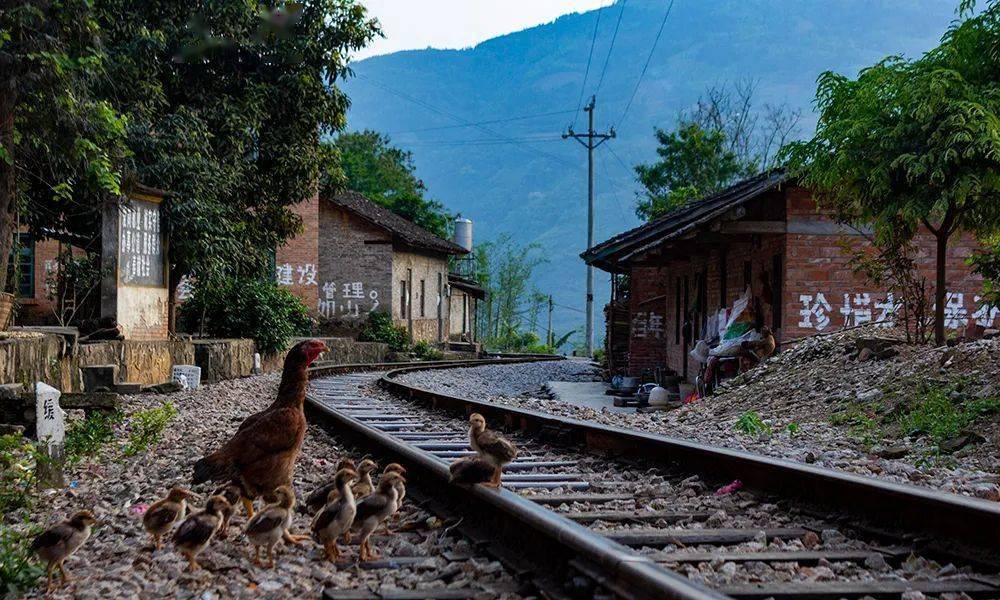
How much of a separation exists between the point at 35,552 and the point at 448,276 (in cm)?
4463

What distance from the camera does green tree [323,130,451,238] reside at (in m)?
52.8

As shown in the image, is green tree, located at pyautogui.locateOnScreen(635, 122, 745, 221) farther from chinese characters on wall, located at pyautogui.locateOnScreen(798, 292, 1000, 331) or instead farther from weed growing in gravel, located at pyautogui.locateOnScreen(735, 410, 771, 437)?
weed growing in gravel, located at pyautogui.locateOnScreen(735, 410, 771, 437)

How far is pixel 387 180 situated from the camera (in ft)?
200

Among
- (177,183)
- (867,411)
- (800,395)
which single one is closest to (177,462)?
(867,411)

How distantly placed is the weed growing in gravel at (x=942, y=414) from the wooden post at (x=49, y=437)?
654cm

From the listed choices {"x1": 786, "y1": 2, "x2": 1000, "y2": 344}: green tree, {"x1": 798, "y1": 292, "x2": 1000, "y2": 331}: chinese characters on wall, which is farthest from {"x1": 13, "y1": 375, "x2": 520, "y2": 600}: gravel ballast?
{"x1": 798, "y1": 292, "x2": 1000, "y2": 331}: chinese characters on wall

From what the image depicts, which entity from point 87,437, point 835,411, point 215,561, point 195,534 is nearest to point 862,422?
point 835,411

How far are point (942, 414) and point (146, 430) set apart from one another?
6794 millimetres

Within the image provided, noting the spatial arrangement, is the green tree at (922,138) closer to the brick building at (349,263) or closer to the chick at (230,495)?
the chick at (230,495)

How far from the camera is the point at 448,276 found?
160ft

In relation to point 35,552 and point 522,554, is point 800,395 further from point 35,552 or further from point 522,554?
point 35,552

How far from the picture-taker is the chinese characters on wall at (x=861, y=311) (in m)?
15.9

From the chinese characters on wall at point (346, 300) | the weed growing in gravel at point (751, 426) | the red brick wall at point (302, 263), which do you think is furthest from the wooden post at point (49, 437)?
the chinese characters on wall at point (346, 300)

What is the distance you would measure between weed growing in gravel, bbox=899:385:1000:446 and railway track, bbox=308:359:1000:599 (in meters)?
2.92
